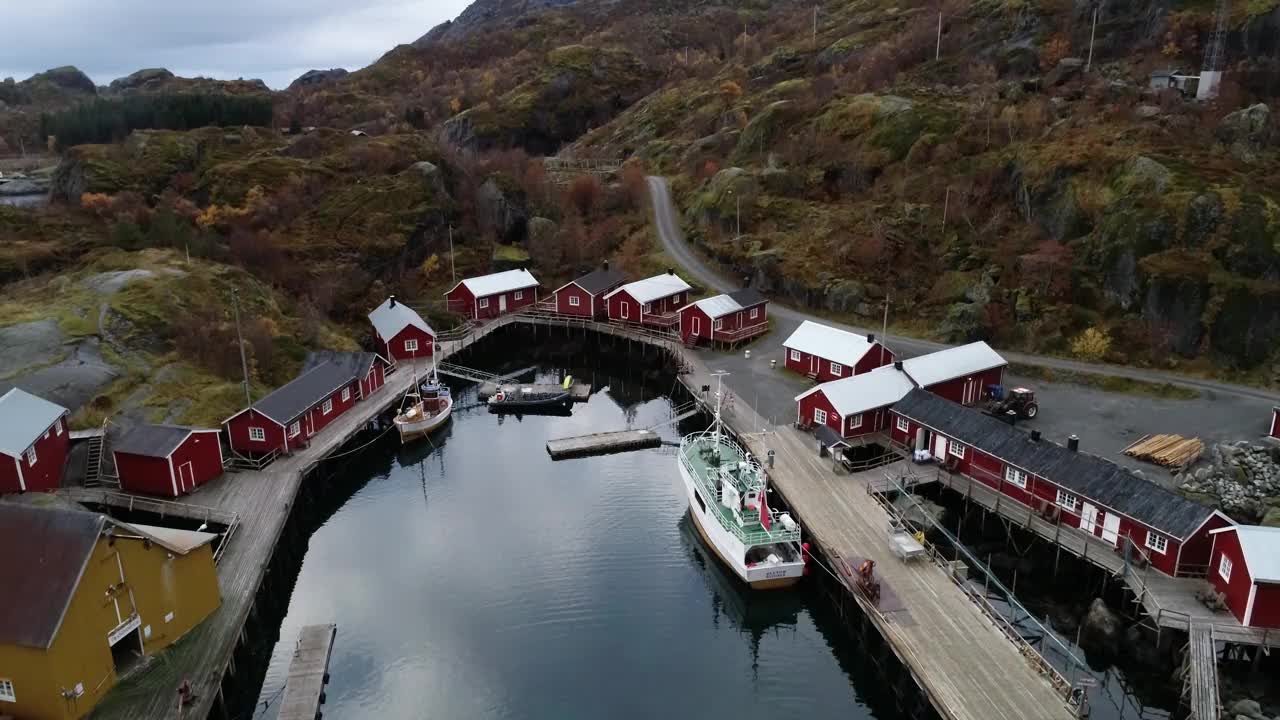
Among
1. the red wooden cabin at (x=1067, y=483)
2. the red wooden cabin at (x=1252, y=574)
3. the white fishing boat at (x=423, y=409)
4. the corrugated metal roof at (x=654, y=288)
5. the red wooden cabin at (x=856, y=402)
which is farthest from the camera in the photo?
the corrugated metal roof at (x=654, y=288)

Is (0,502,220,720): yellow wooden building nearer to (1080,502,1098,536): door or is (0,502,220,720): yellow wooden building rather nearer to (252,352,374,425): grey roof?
(252,352,374,425): grey roof

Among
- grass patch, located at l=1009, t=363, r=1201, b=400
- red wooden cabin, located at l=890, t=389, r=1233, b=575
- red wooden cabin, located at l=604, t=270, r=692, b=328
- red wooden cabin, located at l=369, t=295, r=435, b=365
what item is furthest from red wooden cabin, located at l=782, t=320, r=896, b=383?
red wooden cabin, located at l=369, t=295, r=435, b=365

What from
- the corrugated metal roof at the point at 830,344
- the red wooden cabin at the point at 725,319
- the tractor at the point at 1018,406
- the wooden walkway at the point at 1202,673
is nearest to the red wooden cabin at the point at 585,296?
the red wooden cabin at the point at 725,319

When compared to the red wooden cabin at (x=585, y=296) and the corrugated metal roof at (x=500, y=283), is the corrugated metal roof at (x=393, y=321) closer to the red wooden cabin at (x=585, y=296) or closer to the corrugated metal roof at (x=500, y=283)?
the corrugated metal roof at (x=500, y=283)

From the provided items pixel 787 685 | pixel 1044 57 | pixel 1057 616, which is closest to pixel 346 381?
pixel 787 685

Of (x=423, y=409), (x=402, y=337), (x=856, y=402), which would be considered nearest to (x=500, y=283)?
(x=402, y=337)

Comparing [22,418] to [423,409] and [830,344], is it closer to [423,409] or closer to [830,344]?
[423,409]
